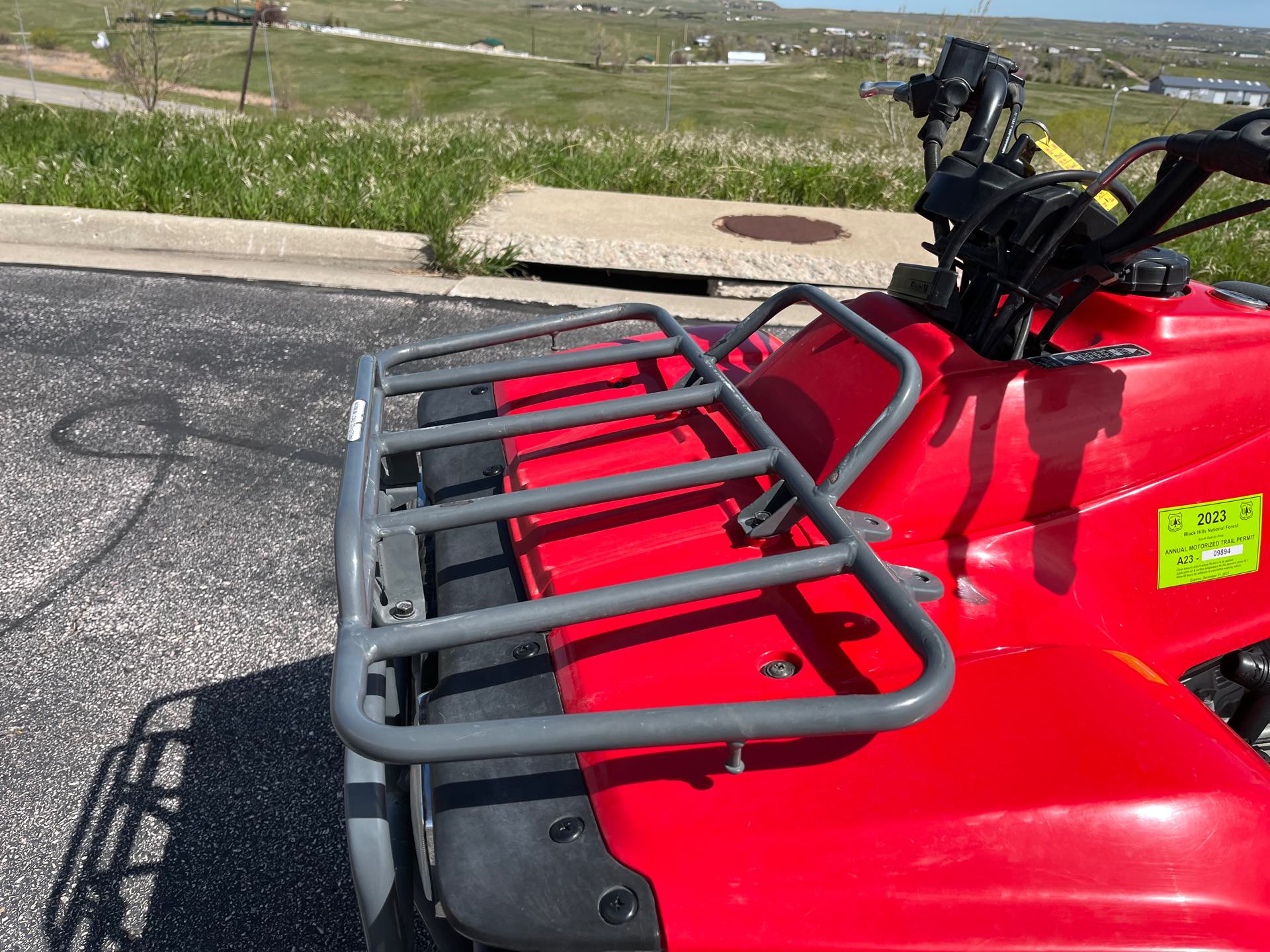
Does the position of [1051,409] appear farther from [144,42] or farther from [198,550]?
[144,42]

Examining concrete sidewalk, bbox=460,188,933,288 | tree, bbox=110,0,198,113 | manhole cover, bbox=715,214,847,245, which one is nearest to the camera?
concrete sidewalk, bbox=460,188,933,288

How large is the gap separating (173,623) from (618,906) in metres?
2.35

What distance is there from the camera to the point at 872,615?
62.0 inches

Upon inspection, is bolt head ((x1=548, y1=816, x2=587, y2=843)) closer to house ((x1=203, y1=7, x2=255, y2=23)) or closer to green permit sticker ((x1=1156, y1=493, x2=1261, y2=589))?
green permit sticker ((x1=1156, y1=493, x2=1261, y2=589))

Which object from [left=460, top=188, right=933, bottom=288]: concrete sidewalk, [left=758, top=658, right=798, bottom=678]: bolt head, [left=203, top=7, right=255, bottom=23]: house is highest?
[left=203, top=7, right=255, bottom=23]: house

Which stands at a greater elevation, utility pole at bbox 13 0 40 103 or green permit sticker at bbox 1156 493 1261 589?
green permit sticker at bbox 1156 493 1261 589

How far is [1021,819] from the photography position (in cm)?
127

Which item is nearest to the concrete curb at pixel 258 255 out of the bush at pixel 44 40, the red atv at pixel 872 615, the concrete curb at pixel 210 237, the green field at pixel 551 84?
the concrete curb at pixel 210 237

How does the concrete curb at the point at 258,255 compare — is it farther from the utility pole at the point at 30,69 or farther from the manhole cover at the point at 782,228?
the utility pole at the point at 30,69

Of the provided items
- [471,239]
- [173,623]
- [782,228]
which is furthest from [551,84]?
[173,623]

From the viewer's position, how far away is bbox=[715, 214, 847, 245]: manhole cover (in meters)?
6.51

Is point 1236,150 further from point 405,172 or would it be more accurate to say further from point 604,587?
point 405,172

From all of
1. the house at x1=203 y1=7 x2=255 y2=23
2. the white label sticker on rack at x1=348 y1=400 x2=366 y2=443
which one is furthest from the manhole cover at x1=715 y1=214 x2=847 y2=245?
the house at x1=203 y1=7 x2=255 y2=23

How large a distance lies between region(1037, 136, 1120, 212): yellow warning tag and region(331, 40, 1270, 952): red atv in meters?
0.02
